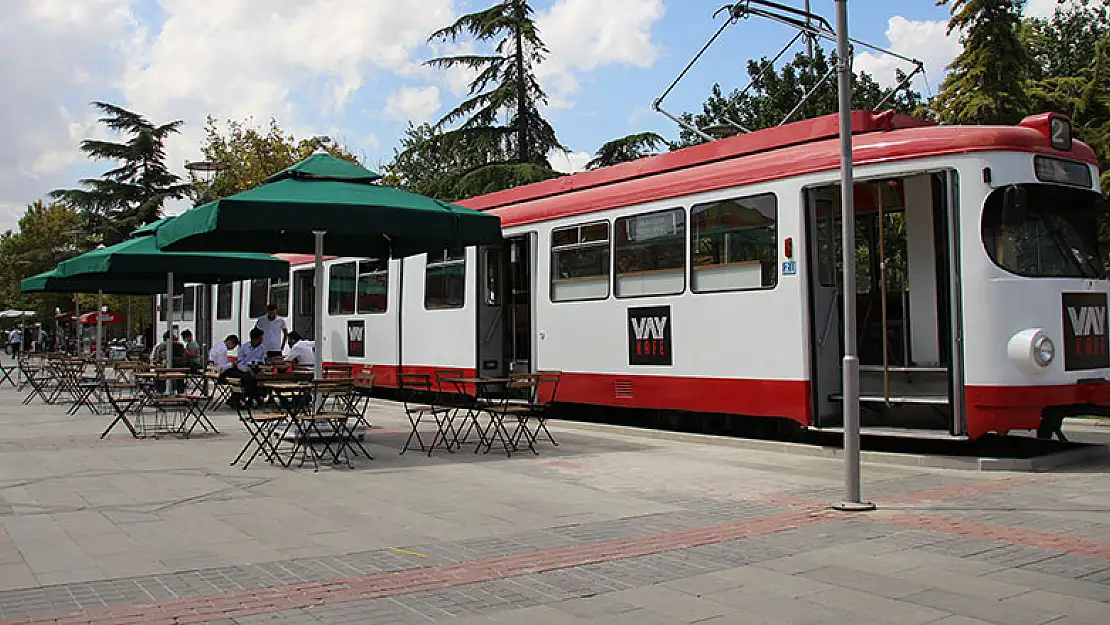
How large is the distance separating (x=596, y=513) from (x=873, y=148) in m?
5.17

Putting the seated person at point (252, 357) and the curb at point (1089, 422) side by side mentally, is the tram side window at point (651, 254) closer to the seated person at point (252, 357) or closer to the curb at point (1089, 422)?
the seated person at point (252, 357)

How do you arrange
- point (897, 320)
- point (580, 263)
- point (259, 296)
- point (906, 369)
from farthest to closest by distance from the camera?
1. point (259, 296)
2. point (580, 263)
3. point (897, 320)
4. point (906, 369)

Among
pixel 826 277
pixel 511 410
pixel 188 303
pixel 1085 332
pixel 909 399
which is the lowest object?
pixel 511 410

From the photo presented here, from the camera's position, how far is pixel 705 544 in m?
6.64

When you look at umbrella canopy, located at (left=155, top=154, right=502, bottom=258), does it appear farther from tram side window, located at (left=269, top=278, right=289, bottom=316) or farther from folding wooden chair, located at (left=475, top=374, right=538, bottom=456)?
tram side window, located at (left=269, top=278, right=289, bottom=316)

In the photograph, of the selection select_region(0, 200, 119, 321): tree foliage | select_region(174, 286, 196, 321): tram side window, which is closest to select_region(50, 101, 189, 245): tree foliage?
select_region(0, 200, 119, 321): tree foliage

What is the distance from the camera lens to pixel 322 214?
10.0 metres

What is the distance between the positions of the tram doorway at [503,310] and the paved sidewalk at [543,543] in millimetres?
5305

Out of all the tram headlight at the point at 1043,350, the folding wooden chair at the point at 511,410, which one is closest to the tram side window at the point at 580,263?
the folding wooden chair at the point at 511,410

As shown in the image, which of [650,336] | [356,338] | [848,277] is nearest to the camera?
[848,277]

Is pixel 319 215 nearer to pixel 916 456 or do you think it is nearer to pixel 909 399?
pixel 909 399

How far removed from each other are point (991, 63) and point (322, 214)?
657 inches

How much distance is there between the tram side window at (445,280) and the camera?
16328 mm

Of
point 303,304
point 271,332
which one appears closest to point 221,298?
point 303,304
